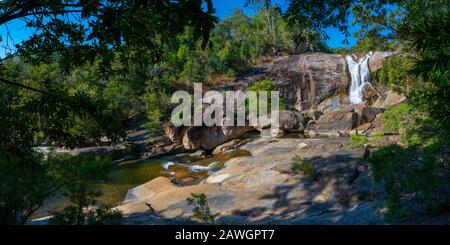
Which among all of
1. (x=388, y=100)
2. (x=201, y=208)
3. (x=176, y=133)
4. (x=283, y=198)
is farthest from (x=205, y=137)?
(x=201, y=208)

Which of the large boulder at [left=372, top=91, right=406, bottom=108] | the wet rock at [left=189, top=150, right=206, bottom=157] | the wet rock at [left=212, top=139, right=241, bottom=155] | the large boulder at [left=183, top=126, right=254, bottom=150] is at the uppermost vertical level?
the large boulder at [left=372, top=91, right=406, bottom=108]

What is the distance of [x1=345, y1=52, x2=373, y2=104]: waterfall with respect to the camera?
3394 centimetres

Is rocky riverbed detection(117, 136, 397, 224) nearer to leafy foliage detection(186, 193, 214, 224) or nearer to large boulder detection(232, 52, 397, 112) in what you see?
leafy foliage detection(186, 193, 214, 224)

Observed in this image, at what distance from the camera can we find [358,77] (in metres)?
35.3

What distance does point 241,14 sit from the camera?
69250mm

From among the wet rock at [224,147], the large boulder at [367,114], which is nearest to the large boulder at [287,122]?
the wet rock at [224,147]

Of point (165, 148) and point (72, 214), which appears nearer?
point (72, 214)

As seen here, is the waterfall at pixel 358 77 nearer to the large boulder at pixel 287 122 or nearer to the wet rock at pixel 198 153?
the large boulder at pixel 287 122

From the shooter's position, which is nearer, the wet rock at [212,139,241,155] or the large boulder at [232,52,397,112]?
the wet rock at [212,139,241,155]

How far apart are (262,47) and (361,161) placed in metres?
41.4

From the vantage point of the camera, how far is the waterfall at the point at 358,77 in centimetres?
3394

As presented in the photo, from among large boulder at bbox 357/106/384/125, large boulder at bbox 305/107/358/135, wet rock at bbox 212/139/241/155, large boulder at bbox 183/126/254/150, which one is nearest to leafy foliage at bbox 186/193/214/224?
wet rock at bbox 212/139/241/155
